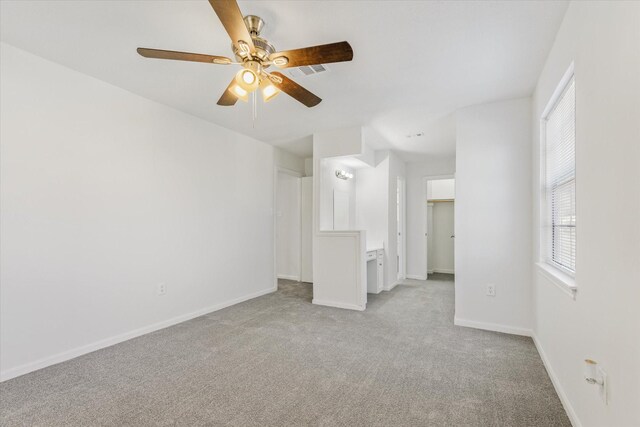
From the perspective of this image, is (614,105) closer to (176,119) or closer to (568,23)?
(568,23)

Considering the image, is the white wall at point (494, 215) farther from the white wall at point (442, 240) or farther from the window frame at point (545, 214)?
the white wall at point (442, 240)

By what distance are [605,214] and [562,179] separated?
1068 millimetres

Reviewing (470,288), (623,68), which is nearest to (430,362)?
(470,288)

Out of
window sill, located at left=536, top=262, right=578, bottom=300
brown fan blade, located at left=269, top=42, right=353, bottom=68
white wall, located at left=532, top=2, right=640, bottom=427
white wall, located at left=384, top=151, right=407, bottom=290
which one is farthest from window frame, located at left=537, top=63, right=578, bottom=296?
white wall, located at left=384, top=151, right=407, bottom=290

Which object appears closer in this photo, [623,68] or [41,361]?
[623,68]

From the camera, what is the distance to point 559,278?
6.35 feet

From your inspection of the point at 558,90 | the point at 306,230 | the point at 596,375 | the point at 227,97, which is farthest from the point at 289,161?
the point at 596,375

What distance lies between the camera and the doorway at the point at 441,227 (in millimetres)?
6766

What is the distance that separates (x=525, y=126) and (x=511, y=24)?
144cm

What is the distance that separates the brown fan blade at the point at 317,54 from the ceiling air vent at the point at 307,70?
63 centimetres

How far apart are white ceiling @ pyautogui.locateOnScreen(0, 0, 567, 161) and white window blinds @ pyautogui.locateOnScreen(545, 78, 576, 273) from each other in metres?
0.49

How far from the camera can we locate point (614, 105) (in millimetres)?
1211

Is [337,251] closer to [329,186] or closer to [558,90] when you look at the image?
[329,186]

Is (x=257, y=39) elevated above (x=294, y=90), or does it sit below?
above
